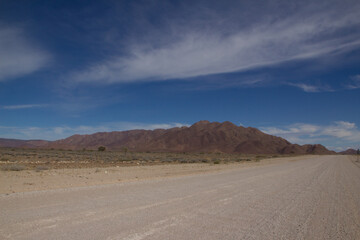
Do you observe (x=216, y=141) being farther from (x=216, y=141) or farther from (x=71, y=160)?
(x=71, y=160)

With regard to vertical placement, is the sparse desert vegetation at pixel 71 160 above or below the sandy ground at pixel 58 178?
above

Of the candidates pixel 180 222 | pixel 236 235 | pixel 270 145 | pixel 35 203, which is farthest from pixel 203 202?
pixel 270 145

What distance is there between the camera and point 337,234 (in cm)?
591

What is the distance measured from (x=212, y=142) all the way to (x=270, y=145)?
32.9 metres

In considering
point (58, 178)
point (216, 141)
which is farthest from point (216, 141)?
point (58, 178)

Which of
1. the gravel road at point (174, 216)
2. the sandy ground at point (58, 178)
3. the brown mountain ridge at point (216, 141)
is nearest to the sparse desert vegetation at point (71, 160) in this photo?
the sandy ground at point (58, 178)

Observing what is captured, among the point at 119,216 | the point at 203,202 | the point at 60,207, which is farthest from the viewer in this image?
the point at 203,202

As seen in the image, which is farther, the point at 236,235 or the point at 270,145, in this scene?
the point at 270,145

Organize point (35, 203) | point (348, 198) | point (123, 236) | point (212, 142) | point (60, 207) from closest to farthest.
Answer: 1. point (123, 236)
2. point (60, 207)
3. point (35, 203)
4. point (348, 198)
5. point (212, 142)

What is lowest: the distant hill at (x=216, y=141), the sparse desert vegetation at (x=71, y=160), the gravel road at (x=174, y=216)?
the gravel road at (x=174, y=216)

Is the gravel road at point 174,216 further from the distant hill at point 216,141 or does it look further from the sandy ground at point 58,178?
the distant hill at point 216,141

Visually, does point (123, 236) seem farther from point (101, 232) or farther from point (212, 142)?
point (212, 142)

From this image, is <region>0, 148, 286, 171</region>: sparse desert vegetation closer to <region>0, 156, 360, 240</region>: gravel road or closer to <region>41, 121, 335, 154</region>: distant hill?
<region>0, 156, 360, 240</region>: gravel road

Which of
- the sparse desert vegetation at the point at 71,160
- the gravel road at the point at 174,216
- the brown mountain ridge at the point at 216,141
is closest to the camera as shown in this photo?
the gravel road at the point at 174,216
